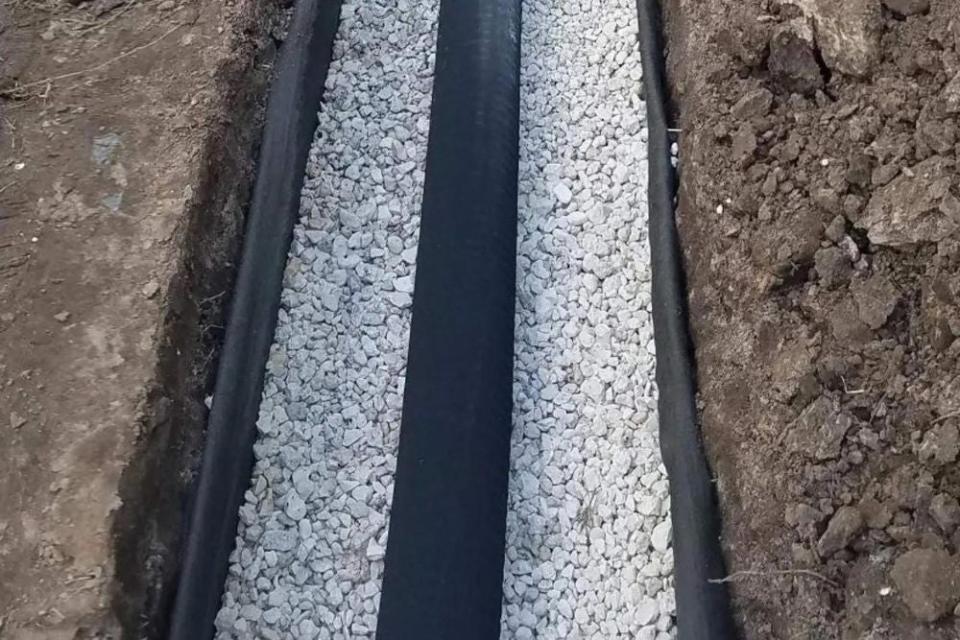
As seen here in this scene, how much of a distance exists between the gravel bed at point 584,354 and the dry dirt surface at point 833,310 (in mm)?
260

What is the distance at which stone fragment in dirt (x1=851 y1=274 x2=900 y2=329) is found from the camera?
259 centimetres

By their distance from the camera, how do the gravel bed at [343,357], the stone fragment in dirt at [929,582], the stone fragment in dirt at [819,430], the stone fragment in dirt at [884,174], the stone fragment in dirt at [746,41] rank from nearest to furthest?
1. the stone fragment in dirt at [929,582]
2. the stone fragment in dirt at [819,430]
3. the stone fragment in dirt at [884,174]
4. the gravel bed at [343,357]
5. the stone fragment in dirt at [746,41]

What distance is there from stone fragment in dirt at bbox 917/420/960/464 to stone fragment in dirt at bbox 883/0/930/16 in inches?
50.7

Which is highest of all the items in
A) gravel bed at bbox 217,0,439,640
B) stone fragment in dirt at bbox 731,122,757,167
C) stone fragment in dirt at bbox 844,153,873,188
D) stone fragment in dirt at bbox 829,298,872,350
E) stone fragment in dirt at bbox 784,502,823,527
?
stone fragment in dirt at bbox 844,153,873,188

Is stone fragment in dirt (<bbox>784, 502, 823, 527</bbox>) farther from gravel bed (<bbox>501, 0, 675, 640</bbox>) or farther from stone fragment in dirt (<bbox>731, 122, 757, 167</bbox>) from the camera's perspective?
stone fragment in dirt (<bbox>731, 122, 757, 167</bbox>)

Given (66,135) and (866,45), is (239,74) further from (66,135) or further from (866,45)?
(866,45)

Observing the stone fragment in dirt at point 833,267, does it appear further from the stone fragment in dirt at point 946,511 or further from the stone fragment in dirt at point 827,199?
the stone fragment in dirt at point 946,511

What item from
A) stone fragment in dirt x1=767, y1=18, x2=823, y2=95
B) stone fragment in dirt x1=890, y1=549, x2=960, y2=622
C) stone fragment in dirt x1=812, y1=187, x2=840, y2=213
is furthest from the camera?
stone fragment in dirt x1=767, y1=18, x2=823, y2=95

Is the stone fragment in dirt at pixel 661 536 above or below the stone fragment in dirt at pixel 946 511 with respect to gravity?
below

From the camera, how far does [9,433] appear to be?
108 inches

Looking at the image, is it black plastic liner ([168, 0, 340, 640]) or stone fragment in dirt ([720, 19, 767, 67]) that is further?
stone fragment in dirt ([720, 19, 767, 67])

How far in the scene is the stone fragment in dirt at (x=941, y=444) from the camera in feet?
7.55

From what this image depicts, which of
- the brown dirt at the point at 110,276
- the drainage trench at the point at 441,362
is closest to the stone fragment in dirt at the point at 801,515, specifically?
the drainage trench at the point at 441,362

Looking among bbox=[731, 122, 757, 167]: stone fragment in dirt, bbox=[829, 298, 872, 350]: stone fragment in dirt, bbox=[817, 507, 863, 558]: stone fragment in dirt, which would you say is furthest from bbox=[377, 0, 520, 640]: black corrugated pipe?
bbox=[829, 298, 872, 350]: stone fragment in dirt
